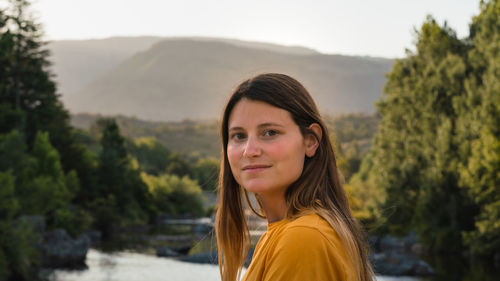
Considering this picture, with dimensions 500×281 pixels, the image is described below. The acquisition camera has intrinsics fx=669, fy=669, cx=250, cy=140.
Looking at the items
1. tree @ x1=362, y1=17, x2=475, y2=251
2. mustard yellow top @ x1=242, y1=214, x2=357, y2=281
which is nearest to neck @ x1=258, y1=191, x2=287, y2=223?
mustard yellow top @ x1=242, y1=214, x2=357, y2=281

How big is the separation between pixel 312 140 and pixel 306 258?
65cm

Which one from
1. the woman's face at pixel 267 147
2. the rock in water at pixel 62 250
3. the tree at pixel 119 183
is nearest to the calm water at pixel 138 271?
the rock in water at pixel 62 250

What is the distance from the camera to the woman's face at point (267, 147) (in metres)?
2.18

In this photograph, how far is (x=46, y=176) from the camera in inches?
1352

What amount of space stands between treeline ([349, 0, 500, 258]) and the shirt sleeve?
2450 centimetres

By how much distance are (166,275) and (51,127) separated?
23962 mm

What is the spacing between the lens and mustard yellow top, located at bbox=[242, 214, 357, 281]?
1752 millimetres

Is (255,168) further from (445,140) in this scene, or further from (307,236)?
(445,140)

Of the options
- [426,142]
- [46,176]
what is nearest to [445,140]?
[426,142]

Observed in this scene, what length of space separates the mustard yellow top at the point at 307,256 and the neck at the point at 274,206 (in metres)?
0.37

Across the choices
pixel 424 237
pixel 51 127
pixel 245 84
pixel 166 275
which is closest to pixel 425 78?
pixel 424 237

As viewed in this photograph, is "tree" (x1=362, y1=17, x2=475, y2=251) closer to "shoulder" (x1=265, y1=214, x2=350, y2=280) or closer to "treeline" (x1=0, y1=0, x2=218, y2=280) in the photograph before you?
"treeline" (x1=0, y1=0, x2=218, y2=280)

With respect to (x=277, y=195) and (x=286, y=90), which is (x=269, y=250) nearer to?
(x=277, y=195)

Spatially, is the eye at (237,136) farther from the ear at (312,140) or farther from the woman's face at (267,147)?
the ear at (312,140)
